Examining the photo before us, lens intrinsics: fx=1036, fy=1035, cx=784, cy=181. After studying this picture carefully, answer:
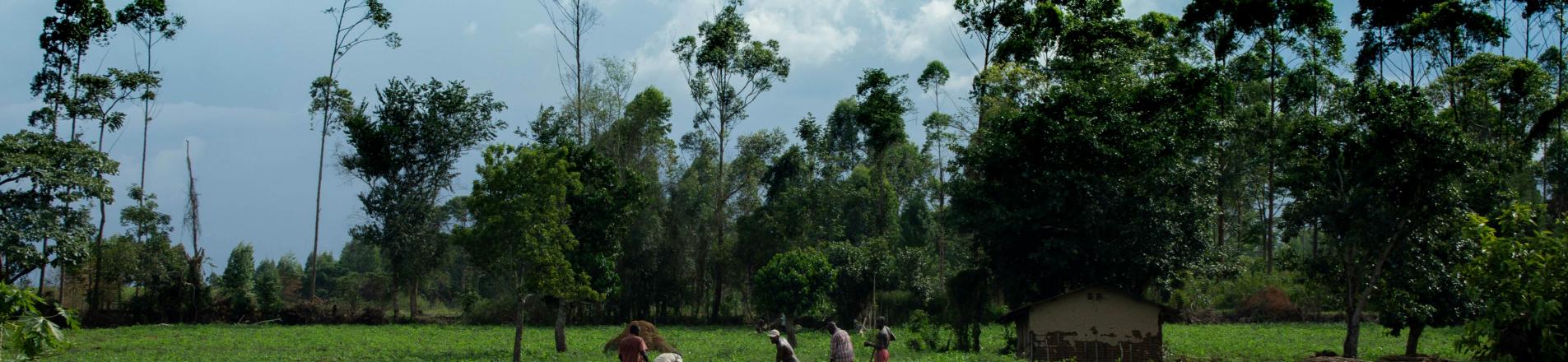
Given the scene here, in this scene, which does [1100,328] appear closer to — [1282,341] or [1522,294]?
[1522,294]

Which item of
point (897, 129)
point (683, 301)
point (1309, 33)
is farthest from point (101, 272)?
point (1309, 33)

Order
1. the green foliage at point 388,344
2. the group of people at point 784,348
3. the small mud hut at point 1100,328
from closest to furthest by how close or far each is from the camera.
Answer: the group of people at point 784,348 < the small mud hut at point 1100,328 < the green foliage at point 388,344

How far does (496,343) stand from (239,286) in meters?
21.5

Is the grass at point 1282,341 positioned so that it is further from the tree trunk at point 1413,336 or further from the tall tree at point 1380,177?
the tall tree at point 1380,177

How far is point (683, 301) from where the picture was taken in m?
54.4

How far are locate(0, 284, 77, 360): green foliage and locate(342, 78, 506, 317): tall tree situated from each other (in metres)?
39.2

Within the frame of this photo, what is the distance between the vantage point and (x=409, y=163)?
159 feet

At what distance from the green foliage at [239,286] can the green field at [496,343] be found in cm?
447

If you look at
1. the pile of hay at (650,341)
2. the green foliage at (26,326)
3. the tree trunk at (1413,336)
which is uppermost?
the green foliage at (26,326)

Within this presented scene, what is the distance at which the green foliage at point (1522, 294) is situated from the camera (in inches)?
458

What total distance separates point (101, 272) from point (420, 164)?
13.6 m

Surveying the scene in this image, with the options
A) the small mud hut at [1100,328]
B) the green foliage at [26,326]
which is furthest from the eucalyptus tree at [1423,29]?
the green foliage at [26,326]

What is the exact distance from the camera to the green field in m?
25.2

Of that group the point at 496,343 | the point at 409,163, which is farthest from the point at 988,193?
the point at 409,163
